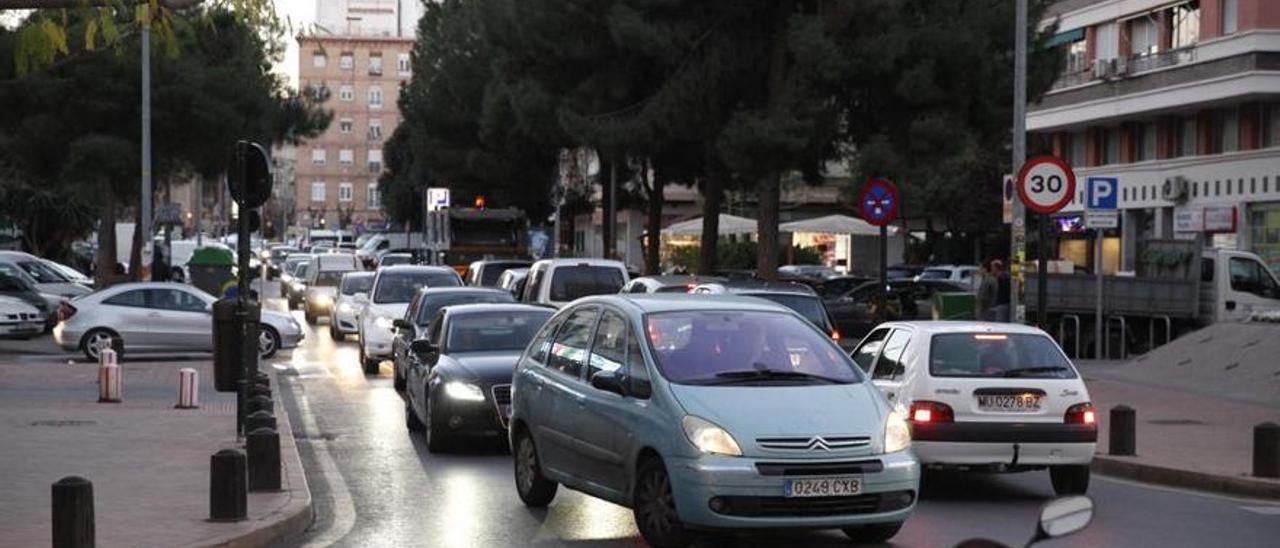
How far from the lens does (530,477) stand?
513 inches

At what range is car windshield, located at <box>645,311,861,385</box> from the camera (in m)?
11.2

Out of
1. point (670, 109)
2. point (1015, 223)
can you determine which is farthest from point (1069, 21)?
point (1015, 223)

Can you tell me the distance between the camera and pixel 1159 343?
107 feet

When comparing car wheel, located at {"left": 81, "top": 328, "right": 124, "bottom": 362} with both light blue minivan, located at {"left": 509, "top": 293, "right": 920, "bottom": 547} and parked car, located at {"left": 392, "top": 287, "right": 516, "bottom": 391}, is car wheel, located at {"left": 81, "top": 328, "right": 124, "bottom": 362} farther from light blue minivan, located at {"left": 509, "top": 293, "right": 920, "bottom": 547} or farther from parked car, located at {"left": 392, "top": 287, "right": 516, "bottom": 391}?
light blue minivan, located at {"left": 509, "top": 293, "right": 920, "bottom": 547}

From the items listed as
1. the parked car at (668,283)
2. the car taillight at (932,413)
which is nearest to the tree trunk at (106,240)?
the parked car at (668,283)


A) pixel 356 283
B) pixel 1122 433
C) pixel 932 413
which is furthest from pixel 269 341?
pixel 932 413

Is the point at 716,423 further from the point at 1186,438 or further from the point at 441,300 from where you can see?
the point at 441,300

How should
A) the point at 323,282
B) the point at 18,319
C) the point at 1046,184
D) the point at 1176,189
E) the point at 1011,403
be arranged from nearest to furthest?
1. the point at 1011,403
2. the point at 1046,184
3. the point at 18,319
4. the point at 323,282
5. the point at 1176,189

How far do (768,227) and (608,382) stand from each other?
28409mm

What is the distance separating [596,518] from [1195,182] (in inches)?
1569

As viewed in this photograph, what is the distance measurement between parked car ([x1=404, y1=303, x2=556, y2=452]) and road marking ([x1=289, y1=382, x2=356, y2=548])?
107 cm

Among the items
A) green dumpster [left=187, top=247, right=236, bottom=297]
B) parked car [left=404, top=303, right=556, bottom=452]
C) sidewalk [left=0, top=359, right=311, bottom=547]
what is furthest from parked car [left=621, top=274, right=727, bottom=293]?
green dumpster [left=187, top=247, right=236, bottom=297]

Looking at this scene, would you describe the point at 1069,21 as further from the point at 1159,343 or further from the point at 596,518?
the point at 596,518

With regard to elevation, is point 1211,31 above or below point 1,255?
above
